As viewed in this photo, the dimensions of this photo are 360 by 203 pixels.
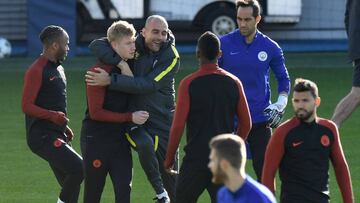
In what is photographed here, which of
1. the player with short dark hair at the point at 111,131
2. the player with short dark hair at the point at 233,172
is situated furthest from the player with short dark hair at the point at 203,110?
the player with short dark hair at the point at 233,172

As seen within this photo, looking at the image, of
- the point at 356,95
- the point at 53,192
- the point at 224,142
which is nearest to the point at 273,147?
the point at 224,142

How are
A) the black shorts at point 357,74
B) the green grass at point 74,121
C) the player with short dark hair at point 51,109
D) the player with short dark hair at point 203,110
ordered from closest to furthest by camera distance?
the player with short dark hair at point 203,110 < the player with short dark hair at point 51,109 < the black shorts at point 357,74 < the green grass at point 74,121

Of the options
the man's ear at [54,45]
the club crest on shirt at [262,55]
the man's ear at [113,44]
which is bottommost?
the club crest on shirt at [262,55]

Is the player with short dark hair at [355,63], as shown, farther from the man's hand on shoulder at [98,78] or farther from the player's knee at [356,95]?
the man's hand on shoulder at [98,78]

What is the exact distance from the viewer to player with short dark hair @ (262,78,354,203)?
843cm

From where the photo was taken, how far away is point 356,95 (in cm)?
1173

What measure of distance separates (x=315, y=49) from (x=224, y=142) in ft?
69.6

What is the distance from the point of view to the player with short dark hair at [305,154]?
8430 mm

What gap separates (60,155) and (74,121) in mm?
6715

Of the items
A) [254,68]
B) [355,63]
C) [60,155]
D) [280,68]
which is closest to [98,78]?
[60,155]

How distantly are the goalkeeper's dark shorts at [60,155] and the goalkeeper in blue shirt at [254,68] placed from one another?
1591 mm

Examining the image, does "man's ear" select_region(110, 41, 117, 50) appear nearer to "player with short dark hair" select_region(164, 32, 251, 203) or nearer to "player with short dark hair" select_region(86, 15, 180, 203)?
"player with short dark hair" select_region(86, 15, 180, 203)

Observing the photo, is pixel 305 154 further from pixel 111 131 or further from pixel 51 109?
pixel 51 109

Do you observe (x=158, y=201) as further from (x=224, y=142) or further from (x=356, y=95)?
(x=224, y=142)
